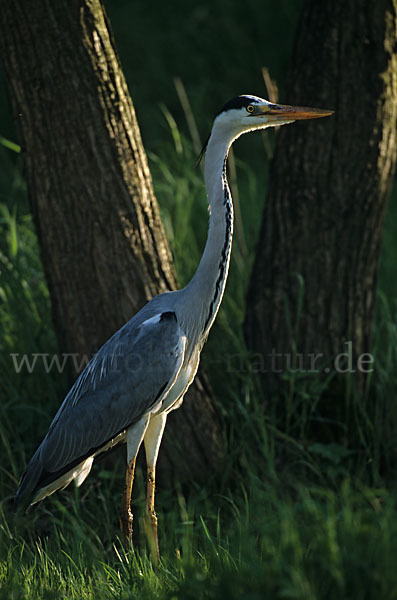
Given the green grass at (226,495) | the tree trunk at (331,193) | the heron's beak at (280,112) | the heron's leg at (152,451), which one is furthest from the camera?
the tree trunk at (331,193)

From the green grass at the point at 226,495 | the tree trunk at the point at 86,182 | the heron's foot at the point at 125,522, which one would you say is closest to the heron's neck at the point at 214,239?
the tree trunk at the point at 86,182

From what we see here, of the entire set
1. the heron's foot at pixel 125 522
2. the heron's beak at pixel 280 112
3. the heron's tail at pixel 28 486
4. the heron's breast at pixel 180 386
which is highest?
the heron's beak at pixel 280 112

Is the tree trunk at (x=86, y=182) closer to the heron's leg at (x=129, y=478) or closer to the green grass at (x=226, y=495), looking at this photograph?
the green grass at (x=226, y=495)

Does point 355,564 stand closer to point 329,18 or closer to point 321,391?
point 321,391

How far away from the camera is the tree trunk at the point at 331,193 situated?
13.3 feet

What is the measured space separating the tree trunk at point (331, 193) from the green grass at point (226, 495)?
23 centimetres

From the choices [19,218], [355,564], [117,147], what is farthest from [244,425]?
[19,218]

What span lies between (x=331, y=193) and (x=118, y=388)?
65.6 inches

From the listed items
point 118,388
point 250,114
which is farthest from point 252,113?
point 118,388

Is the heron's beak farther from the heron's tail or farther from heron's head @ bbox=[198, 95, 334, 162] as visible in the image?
the heron's tail

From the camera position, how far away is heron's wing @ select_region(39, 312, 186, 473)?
346 cm

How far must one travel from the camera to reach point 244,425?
4.00 meters

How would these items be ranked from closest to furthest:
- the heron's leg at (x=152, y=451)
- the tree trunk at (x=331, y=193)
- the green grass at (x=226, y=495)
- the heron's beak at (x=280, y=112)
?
the green grass at (x=226, y=495) → the heron's beak at (x=280, y=112) → the heron's leg at (x=152, y=451) → the tree trunk at (x=331, y=193)

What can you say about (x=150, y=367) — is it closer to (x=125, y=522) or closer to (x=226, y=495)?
(x=125, y=522)
